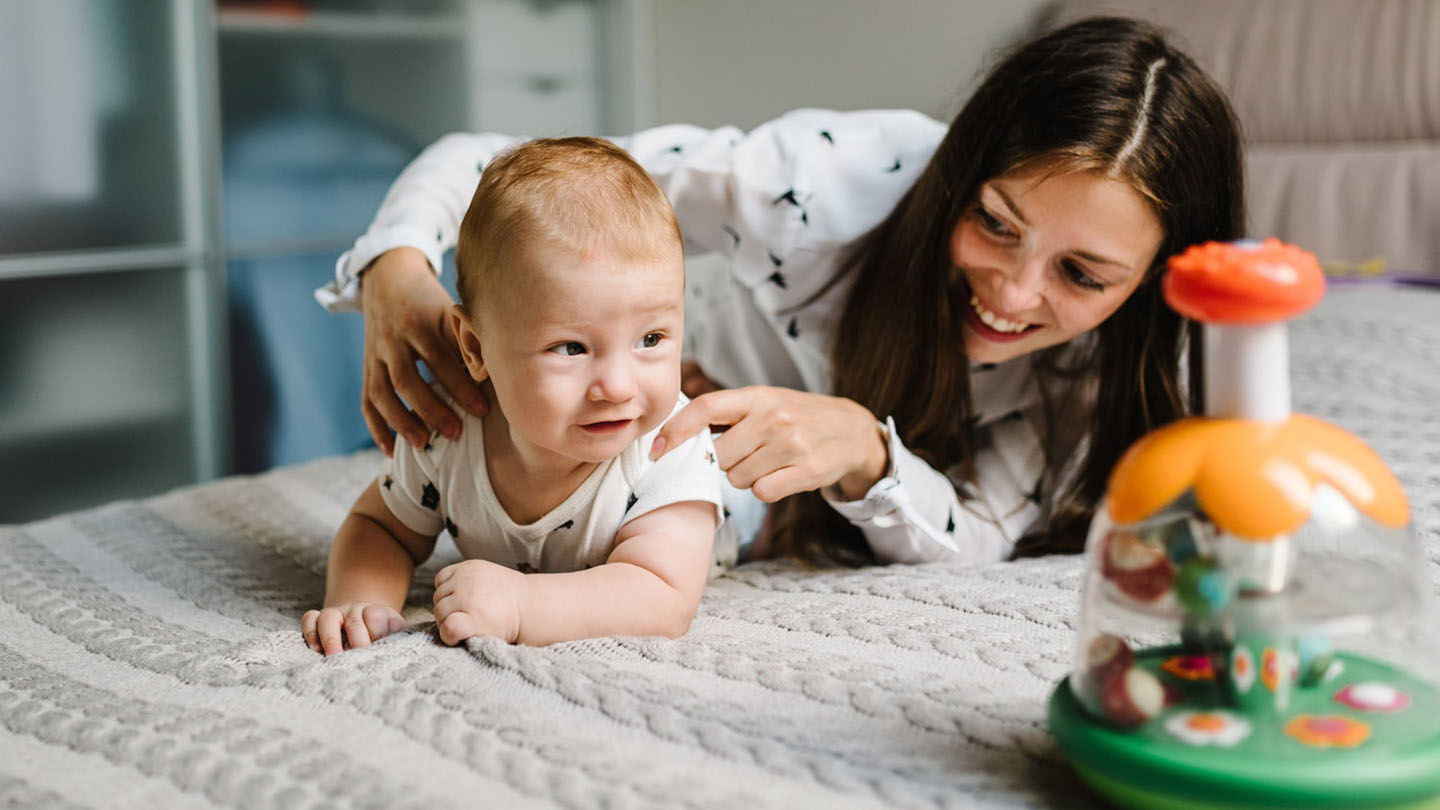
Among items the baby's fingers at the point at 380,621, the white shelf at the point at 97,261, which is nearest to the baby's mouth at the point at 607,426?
the baby's fingers at the point at 380,621

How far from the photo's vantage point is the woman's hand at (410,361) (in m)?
1.11

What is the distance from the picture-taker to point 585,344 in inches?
36.9

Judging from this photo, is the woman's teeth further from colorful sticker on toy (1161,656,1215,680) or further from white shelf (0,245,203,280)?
white shelf (0,245,203,280)

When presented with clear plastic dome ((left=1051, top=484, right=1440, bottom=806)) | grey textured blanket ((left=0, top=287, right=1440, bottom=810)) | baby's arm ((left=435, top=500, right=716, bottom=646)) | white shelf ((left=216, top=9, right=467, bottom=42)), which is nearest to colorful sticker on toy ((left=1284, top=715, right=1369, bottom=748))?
clear plastic dome ((left=1051, top=484, right=1440, bottom=806))

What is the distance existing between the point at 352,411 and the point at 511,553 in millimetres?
1583

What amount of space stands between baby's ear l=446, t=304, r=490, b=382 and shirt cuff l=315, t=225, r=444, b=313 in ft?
0.90

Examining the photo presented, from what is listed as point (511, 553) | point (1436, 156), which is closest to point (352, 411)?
point (511, 553)

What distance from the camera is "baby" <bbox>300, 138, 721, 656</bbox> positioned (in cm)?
93

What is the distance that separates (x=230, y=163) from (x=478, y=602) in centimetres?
163

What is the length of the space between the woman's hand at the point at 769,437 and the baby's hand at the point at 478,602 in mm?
160

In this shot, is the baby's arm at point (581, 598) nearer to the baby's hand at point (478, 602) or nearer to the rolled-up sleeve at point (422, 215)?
the baby's hand at point (478, 602)

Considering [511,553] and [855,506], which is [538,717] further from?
[855,506]

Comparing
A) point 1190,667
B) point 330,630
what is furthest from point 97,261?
point 1190,667

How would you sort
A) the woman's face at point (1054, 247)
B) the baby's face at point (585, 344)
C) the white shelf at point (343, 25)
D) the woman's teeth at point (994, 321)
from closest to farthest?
1. the baby's face at point (585, 344)
2. the woman's face at point (1054, 247)
3. the woman's teeth at point (994, 321)
4. the white shelf at point (343, 25)
